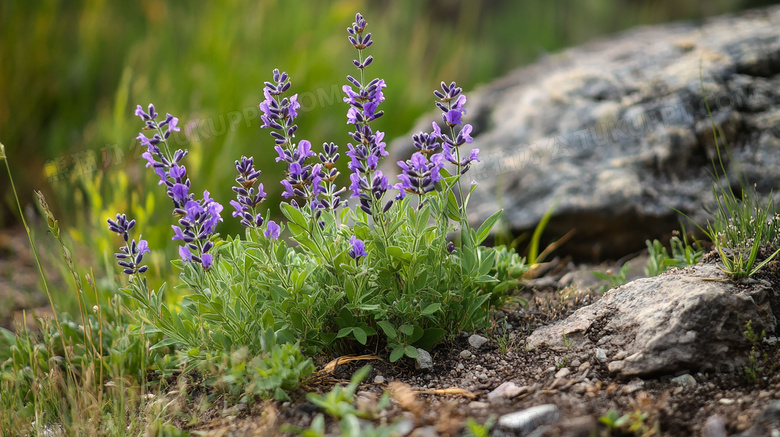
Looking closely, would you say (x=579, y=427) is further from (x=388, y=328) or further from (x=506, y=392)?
(x=388, y=328)

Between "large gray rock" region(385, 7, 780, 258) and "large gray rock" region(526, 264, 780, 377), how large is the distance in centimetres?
102

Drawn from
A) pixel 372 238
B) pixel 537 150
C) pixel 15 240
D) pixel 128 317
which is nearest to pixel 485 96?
pixel 537 150

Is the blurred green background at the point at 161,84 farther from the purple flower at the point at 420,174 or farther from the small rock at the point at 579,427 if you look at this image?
the small rock at the point at 579,427

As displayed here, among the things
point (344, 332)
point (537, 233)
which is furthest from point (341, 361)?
point (537, 233)

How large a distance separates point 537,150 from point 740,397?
2085 mm

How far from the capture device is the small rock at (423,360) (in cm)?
215

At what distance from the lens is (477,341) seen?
2.31 metres

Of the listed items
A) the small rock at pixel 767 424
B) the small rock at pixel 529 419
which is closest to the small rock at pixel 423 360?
the small rock at pixel 529 419

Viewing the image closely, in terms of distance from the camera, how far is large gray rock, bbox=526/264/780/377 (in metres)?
1.90

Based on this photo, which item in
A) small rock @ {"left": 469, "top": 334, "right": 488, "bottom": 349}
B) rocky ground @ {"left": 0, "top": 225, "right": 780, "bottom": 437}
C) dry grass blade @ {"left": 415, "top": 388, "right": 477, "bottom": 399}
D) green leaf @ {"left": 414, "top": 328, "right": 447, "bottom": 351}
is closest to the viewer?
rocky ground @ {"left": 0, "top": 225, "right": 780, "bottom": 437}

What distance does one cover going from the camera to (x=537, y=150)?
11.9ft

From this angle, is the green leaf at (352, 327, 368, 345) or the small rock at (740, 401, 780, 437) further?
the green leaf at (352, 327, 368, 345)

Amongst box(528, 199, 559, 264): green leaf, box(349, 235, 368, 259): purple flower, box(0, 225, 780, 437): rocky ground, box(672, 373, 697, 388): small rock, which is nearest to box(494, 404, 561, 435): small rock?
box(0, 225, 780, 437): rocky ground

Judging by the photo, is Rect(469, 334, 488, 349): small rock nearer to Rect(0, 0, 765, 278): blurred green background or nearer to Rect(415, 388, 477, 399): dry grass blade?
Rect(415, 388, 477, 399): dry grass blade
